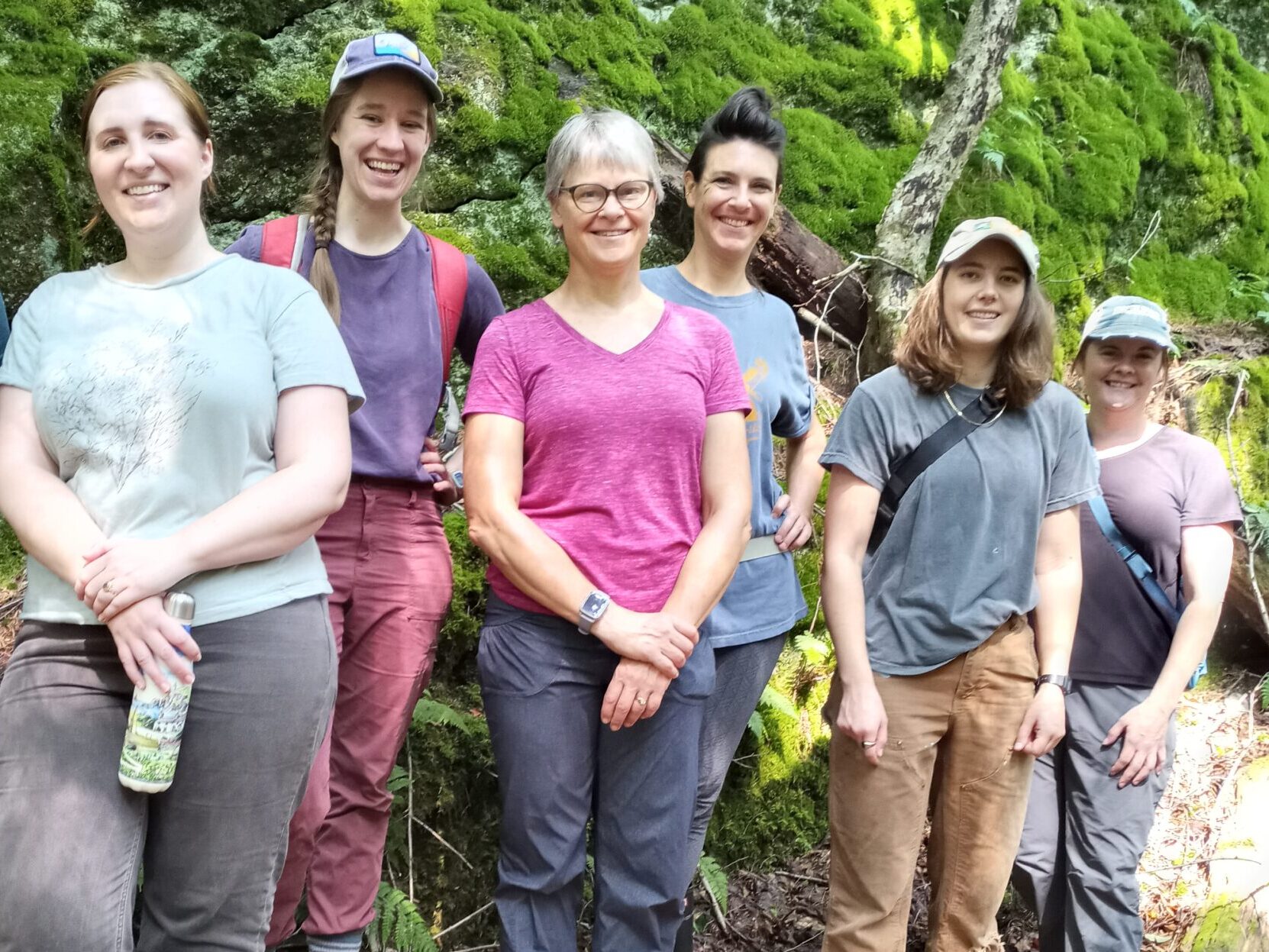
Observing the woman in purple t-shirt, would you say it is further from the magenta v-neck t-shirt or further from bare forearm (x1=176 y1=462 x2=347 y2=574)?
bare forearm (x1=176 y1=462 x2=347 y2=574)

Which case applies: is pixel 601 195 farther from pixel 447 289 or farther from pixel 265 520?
pixel 265 520

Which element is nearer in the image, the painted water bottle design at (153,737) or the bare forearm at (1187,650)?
the painted water bottle design at (153,737)

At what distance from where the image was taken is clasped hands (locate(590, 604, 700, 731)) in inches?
102

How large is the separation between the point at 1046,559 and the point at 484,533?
1.83 meters

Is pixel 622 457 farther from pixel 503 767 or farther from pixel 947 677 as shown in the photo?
pixel 947 677

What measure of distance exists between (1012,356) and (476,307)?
1.66m

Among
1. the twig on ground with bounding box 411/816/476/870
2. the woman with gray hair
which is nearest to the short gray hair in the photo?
the woman with gray hair

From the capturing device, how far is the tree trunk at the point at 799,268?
19.0ft

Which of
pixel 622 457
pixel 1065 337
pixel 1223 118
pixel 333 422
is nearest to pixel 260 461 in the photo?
pixel 333 422

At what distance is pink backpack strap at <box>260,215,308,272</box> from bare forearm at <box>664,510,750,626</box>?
1.38 meters

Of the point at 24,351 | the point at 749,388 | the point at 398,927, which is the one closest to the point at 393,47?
the point at 24,351

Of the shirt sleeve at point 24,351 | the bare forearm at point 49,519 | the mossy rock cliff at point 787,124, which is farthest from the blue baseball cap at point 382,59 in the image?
the bare forearm at point 49,519

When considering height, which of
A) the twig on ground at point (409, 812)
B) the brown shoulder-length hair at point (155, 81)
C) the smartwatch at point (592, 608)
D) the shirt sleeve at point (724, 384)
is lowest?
the twig on ground at point (409, 812)

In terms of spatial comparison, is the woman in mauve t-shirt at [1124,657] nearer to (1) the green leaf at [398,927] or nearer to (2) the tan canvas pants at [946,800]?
(2) the tan canvas pants at [946,800]
